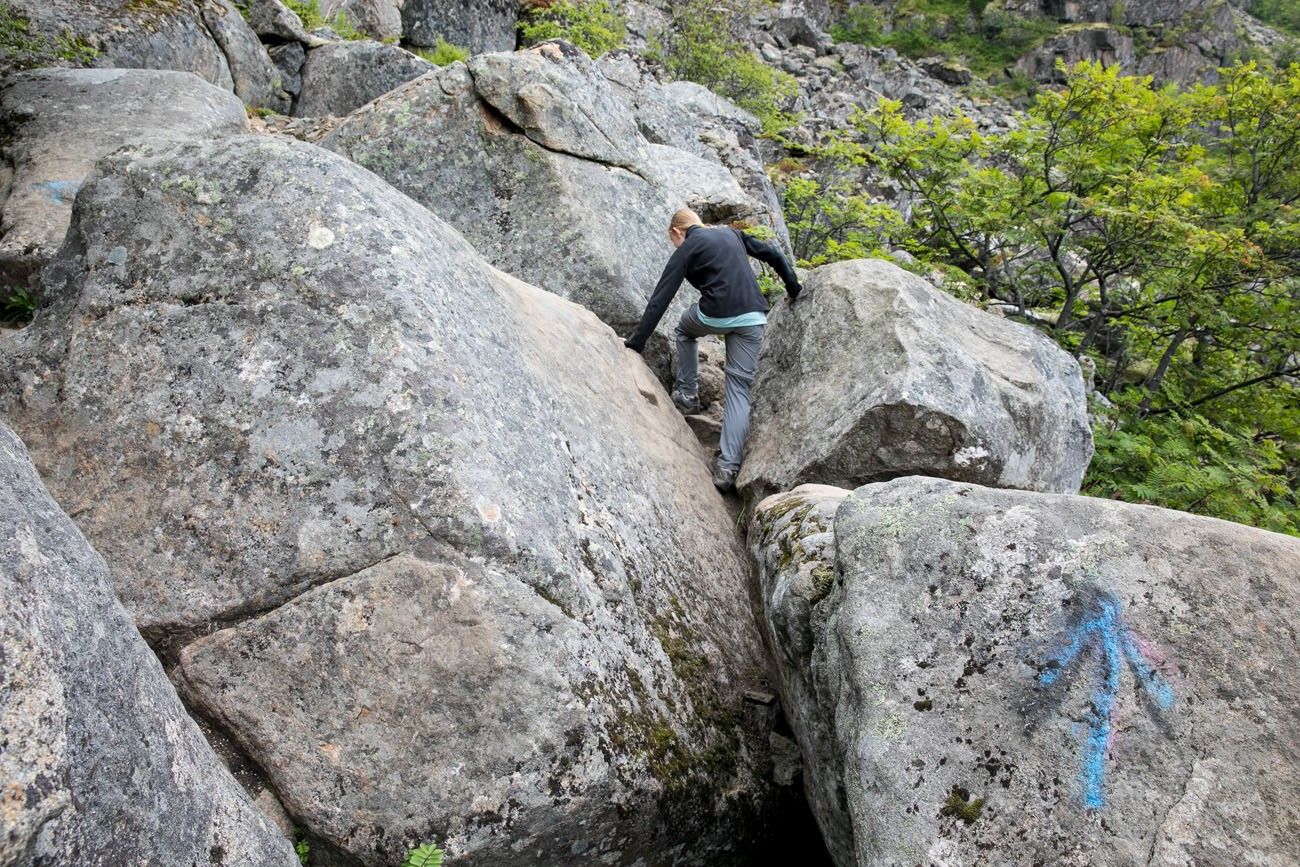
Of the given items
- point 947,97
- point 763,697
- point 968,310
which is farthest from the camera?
point 947,97

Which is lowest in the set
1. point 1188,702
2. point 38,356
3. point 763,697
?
point 763,697

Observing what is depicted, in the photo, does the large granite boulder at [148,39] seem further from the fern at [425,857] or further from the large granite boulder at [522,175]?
the fern at [425,857]

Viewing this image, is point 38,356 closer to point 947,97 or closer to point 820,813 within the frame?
point 820,813

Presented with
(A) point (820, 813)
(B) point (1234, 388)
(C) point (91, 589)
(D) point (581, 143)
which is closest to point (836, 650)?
(A) point (820, 813)

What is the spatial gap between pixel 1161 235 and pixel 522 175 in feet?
27.3

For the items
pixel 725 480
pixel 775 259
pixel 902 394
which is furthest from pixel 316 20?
pixel 902 394

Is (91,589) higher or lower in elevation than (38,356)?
higher

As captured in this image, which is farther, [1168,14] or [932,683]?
[1168,14]

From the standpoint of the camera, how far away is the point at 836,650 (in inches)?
154

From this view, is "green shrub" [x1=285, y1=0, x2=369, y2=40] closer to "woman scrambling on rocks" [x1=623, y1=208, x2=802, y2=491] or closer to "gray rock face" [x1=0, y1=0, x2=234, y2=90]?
"gray rock face" [x1=0, y1=0, x2=234, y2=90]

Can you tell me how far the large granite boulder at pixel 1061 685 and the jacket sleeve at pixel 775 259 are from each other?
14.0ft

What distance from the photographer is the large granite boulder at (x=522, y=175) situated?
873 centimetres

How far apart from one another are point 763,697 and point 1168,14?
94770 mm

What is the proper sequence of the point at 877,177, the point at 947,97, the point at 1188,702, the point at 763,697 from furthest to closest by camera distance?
the point at 947,97 → the point at 877,177 → the point at 763,697 → the point at 1188,702
